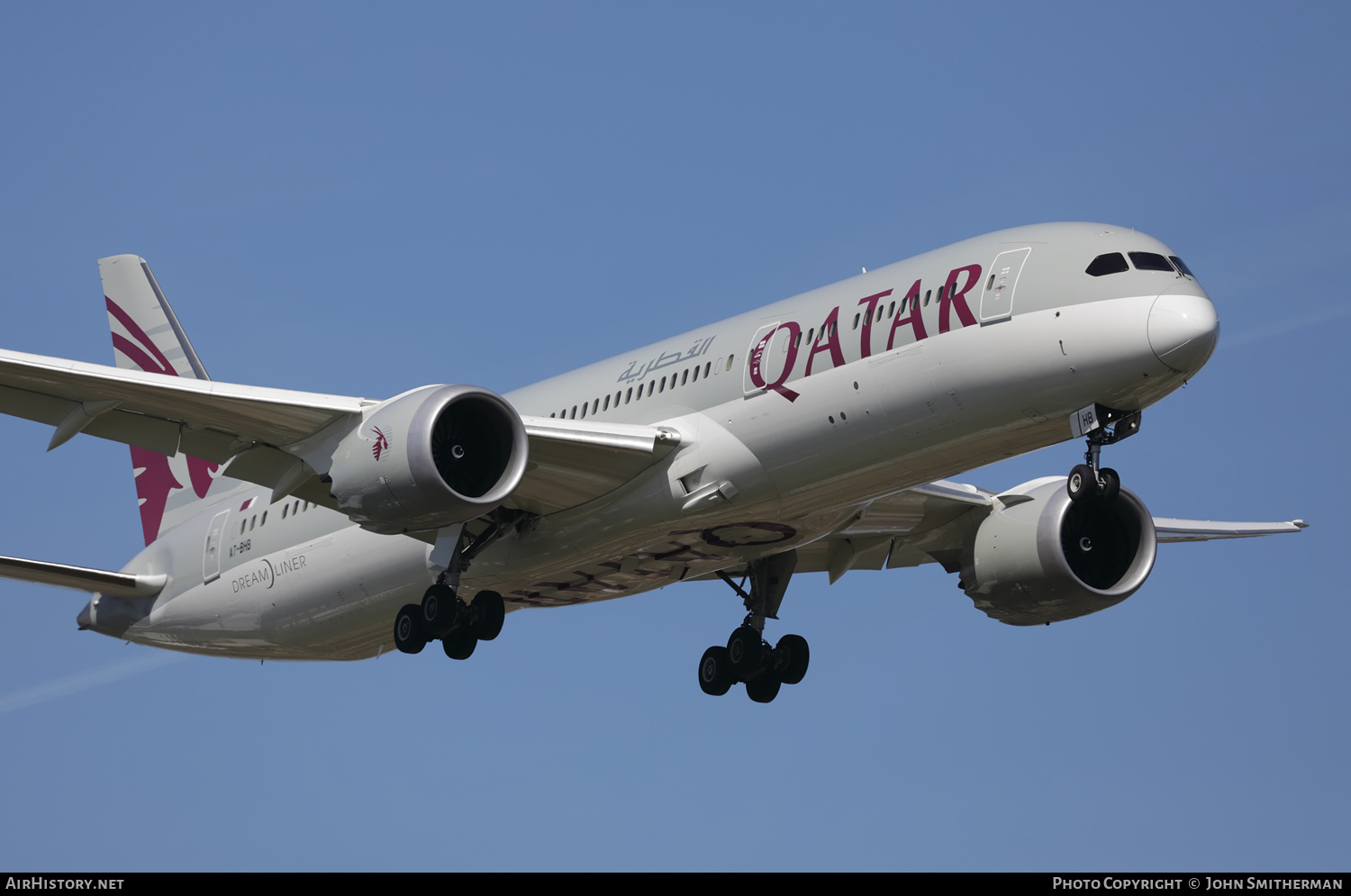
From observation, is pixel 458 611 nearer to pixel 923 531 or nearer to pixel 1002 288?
pixel 923 531

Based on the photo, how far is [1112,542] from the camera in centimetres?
3297

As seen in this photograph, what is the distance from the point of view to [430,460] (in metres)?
26.5

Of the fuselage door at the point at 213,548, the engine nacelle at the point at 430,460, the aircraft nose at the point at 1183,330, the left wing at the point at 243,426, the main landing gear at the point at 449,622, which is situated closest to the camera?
the aircraft nose at the point at 1183,330

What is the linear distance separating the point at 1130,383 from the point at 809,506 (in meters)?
5.68

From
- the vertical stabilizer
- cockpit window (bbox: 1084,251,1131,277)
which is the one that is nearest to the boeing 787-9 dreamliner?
cockpit window (bbox: 1084,251,1131,277)

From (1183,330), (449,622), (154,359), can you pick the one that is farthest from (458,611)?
(154,359)

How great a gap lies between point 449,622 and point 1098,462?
1093 cm

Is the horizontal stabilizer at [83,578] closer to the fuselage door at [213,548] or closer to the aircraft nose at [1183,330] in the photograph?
the fuselage door at [213,548]

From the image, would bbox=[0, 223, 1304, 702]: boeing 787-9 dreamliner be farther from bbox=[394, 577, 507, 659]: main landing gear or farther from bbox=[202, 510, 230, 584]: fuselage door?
bbox=[202, 510, 230, 584]: fuselage door

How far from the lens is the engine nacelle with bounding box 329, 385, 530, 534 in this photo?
26.6 metres

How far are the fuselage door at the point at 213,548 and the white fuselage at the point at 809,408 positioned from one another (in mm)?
2590

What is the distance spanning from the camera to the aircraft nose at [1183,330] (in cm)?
2422

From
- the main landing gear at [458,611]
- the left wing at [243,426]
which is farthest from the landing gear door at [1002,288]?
the main landing gear at [458,611]

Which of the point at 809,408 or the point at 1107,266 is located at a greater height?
the point at 1107,266
